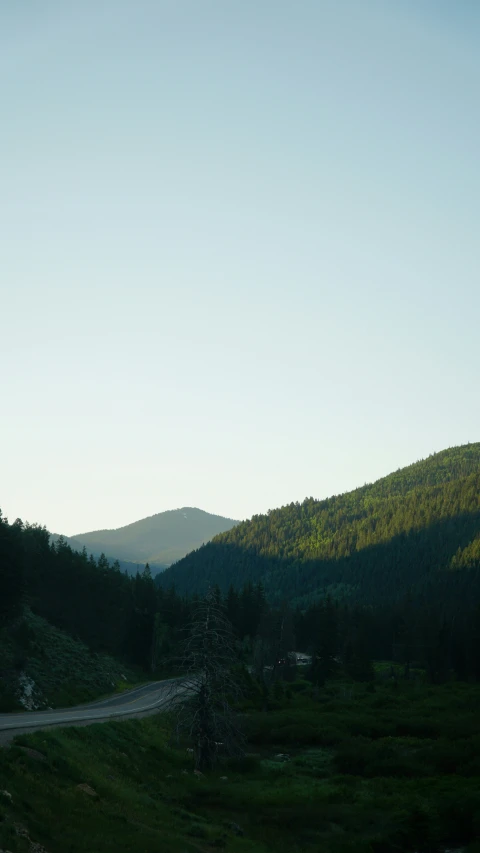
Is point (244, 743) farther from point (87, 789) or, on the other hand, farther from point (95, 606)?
point (95, 606)

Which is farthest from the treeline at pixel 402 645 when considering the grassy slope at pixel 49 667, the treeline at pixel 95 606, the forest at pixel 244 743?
the grassy slope at pixel 49 667

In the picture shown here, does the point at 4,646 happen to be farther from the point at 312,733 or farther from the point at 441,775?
the point at 441,775

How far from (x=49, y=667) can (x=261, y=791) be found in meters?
31.5

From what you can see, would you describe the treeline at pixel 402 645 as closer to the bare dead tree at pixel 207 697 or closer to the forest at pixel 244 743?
the forest at pixel 244 743

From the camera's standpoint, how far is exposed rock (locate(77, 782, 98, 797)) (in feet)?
90.4

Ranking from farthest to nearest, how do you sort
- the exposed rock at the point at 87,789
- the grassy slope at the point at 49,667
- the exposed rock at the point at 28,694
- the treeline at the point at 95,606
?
1. the treeline at the point at 95,606
2. the grassy slope at the point at 49,667
3. the exposed rock at the point at 28,694
4. the exposed rock at the point at 87,789

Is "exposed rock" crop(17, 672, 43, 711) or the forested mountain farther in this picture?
the forested mountain

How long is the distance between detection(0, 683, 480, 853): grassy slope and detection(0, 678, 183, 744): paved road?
6.60ft

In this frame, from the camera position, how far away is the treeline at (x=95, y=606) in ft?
294

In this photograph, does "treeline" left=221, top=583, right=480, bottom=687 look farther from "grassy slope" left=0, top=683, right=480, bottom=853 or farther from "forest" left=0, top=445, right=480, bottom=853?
"grassy slope" left=0, top=683, right=480, bottom=853

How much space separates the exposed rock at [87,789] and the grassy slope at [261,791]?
250mm

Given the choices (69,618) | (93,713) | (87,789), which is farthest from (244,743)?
(69,618)

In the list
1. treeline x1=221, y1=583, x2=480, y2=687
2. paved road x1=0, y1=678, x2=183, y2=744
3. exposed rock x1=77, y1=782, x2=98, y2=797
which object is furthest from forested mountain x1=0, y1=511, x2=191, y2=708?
exposed rock x1=77, y1=782, x2=98, y2=797

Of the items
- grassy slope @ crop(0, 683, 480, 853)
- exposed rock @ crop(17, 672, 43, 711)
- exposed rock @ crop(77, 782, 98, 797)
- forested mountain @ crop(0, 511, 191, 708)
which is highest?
forested mountain @ crop(0, 511, 191, 708)
